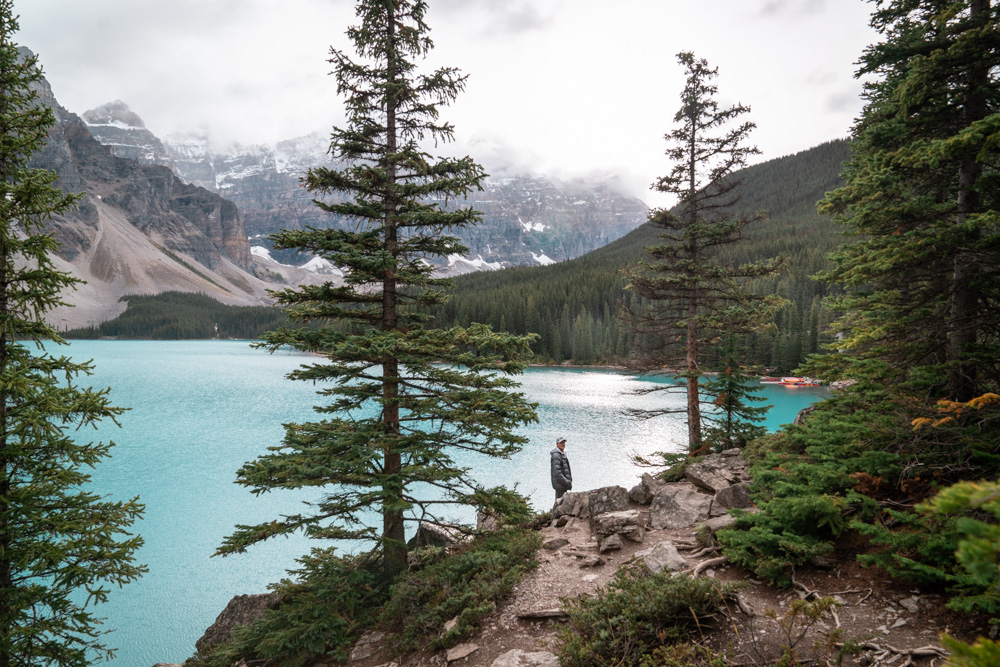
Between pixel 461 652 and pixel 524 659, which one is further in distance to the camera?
pixel 461 652

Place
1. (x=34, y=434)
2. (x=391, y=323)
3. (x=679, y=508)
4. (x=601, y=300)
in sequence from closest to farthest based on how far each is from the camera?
(x=34, y=434) → (x=391, y=323) → (x=679, y=508) → (x=601, y=300)

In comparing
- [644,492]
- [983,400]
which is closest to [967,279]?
[983,400]

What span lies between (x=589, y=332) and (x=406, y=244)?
80007 mm

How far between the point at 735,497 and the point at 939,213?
19.4 feet

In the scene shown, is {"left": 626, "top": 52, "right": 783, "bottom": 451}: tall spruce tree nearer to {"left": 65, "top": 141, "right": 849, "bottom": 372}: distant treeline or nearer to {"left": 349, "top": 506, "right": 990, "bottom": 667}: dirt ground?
{"left": 349, "top": 506, "right": 990, "bottom": 667}: dirt ground

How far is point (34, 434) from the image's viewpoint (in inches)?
269

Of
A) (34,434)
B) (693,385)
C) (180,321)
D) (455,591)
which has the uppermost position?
(180,321)

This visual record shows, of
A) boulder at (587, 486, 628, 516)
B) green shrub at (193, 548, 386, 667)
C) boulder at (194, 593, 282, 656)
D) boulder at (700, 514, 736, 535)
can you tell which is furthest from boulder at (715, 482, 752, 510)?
boulder at (194, 593, 282, 656)

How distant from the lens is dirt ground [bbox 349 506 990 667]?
393cm

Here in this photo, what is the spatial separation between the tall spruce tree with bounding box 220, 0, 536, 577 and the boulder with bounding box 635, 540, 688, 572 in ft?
9.22

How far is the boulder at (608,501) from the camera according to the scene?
1012 centimetres

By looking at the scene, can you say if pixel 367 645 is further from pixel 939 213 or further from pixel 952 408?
pixel 939 213

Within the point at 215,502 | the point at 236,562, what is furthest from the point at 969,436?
the point at 215,502

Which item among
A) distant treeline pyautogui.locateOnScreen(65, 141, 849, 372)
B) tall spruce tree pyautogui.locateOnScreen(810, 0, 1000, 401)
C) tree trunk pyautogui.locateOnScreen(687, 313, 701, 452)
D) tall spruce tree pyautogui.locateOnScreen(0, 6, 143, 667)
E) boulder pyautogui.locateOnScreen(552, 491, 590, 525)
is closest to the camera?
tall spruce tree pyautogui.locateOnScreen(810, 0, 1000, 401)
